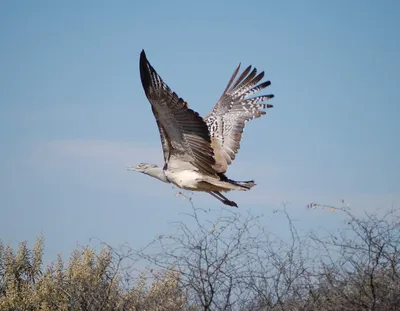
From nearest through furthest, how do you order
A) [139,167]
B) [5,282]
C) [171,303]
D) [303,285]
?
[303,285] → [171,303] → [139,167] → [5,282]

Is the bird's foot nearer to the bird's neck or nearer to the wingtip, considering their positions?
the bird's neck

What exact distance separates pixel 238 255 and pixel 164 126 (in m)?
2.14

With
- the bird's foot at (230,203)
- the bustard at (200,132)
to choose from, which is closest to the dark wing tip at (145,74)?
the bustard at (200,132)

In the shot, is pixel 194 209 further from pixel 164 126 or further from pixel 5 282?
pixel 5 282

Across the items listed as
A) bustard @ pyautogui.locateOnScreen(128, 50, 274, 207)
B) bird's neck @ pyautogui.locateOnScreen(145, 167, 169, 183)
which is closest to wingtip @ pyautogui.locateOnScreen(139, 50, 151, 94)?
bustard @ pyautogui.locateOnScreen(128, 50, 274, 207)

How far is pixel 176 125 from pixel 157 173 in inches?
52.8

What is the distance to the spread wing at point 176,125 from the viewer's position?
9039 mm

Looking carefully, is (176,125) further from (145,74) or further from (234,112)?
(234,112)

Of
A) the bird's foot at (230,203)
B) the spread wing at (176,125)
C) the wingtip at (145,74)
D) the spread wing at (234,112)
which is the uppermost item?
the spread wing at (234,112)

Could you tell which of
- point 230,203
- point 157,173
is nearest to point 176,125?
point 157,173

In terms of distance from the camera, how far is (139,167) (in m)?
10.9

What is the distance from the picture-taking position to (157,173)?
10625mm

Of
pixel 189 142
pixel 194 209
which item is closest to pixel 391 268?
pixel 194 209

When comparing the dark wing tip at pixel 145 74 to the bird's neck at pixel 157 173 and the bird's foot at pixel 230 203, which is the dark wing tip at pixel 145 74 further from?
the bird's foot at pixel 230 203
